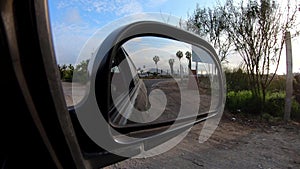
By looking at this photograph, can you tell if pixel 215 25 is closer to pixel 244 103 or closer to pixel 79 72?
pixel 244 103

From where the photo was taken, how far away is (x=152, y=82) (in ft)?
3.69

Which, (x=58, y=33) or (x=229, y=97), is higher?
(x=58, y=33)

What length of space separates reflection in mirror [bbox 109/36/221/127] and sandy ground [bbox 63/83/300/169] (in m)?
1.90

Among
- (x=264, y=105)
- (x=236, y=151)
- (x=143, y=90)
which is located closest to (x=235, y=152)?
(x=236, y=151)

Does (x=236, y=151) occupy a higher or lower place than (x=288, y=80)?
lower

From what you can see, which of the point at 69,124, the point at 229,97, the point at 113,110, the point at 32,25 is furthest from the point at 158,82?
the point at 229,97

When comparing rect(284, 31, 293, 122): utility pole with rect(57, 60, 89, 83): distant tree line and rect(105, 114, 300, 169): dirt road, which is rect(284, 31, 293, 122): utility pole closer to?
rect(105, 114, 300, 169): dirt road

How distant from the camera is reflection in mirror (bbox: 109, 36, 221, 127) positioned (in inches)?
33.6

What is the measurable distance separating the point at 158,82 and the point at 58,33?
0.60 metres

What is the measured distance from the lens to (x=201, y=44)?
3.46 feet

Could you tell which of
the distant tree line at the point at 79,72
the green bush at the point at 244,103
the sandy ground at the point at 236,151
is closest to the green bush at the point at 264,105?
the green bush at the point at 244,103

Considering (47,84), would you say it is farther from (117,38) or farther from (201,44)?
(201,44)

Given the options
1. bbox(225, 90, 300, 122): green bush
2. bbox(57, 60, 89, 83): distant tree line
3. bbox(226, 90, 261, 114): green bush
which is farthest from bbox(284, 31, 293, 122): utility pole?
bbox(57, 60, 89, 83): distant tree line

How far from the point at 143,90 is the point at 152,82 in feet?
0.21
